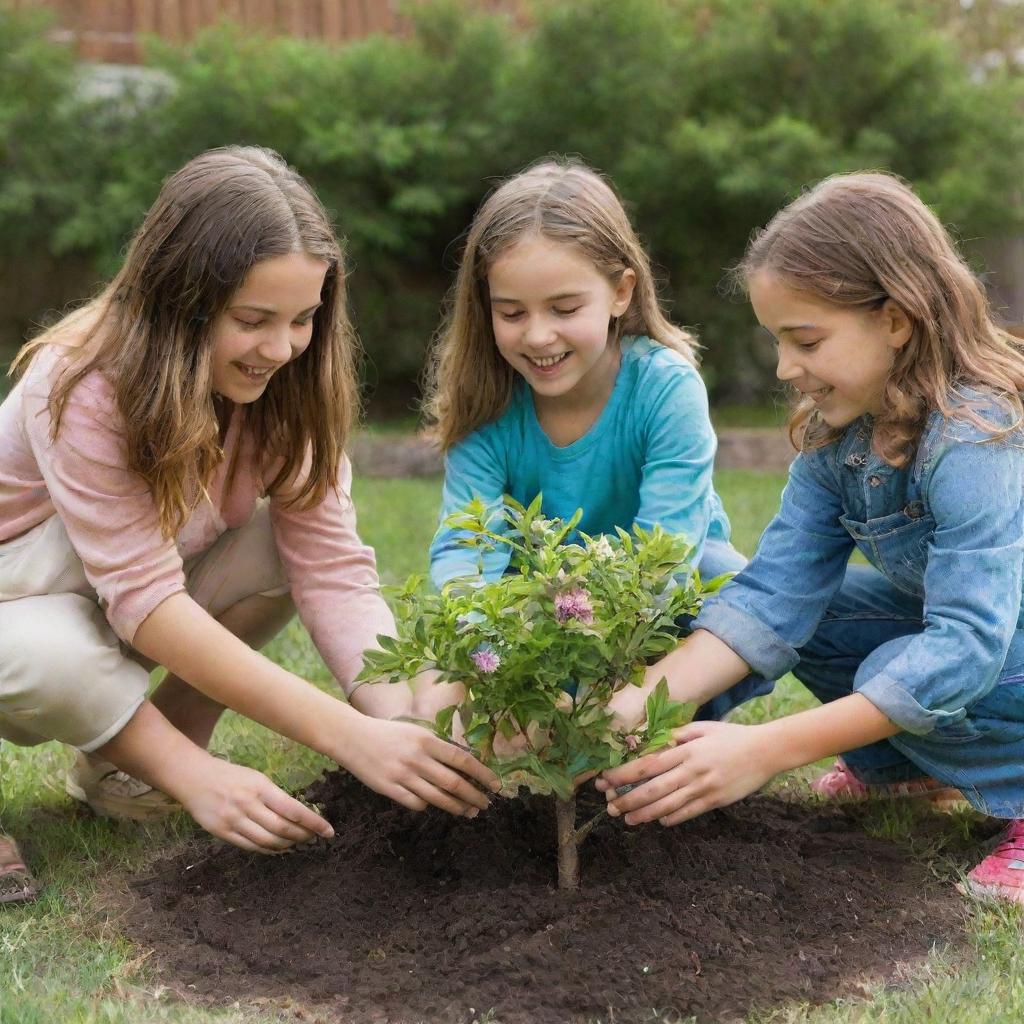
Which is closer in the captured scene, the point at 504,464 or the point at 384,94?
the point at 504,464

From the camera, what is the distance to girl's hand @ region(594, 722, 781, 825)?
2350mm

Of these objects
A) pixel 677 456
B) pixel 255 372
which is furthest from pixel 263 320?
pixel 677 456

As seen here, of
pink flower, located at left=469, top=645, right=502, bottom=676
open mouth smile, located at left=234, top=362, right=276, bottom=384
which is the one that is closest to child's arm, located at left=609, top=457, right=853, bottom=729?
pink flower, located at left=469, top=645, right=502, bottom=676

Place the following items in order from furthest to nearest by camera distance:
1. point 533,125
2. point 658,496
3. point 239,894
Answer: point 533,125, point 658,496, point 239,894

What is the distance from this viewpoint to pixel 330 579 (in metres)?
3.08

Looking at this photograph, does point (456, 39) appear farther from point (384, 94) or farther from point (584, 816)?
point (584, 816)

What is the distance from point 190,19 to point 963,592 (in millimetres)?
9377

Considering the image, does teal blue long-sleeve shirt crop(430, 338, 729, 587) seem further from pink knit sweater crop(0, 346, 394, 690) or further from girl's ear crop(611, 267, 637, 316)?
pink knit sweater crop(0, 346, 394, 690)

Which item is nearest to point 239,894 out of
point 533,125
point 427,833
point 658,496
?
point 427,833

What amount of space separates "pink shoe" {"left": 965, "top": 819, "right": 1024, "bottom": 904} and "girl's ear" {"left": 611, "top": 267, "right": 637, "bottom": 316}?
1.45 meters

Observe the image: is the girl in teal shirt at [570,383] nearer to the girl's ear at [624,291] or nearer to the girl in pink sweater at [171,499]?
the girl's ear at [624,291]

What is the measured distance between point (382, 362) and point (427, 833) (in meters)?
7.26

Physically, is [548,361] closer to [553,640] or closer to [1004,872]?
[553,640]

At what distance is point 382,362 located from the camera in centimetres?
970
